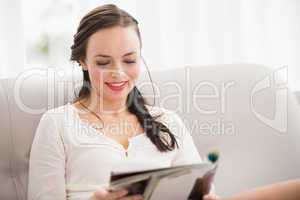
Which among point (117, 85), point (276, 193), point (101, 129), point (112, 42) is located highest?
point (112, 42)

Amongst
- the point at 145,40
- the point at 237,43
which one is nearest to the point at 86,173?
the point at 145,40

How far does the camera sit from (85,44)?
1463 millimetres

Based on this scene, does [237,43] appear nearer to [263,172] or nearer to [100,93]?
[263,172]

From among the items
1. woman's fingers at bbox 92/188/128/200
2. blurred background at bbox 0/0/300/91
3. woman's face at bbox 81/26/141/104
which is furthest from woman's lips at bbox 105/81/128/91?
blurred background at bbox 0/0/300/91

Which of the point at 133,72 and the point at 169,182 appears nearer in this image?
the point at 169,182

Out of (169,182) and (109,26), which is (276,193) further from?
(109,26)

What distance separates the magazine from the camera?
97 centimetres

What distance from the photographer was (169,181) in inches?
41.5

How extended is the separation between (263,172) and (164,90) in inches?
17.9

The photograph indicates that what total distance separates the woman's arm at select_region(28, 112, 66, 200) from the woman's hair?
22cm

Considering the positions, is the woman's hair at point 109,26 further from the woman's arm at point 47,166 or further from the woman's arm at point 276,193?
the woman's arm at point 276,193

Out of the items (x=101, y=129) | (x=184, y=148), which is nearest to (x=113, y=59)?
(x=101, y=129)

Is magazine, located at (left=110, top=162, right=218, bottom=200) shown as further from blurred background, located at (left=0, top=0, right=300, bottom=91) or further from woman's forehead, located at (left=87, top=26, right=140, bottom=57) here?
blurred background, located at (left=0, top=0, right=300, bottom=91)

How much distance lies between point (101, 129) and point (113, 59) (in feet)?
0.76
